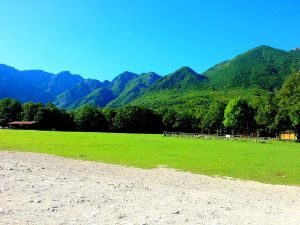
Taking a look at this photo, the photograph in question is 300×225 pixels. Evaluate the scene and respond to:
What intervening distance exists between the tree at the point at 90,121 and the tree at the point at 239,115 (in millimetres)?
51989

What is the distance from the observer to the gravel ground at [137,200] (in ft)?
39.1

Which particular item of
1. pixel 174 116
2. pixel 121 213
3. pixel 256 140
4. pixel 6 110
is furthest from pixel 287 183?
pixel 6 110

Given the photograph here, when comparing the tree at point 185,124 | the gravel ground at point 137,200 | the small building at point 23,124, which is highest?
the tree at point 185,124

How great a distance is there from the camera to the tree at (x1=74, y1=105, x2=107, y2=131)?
142000mm

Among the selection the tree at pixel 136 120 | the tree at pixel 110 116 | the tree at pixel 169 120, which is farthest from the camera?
the tree at pixel 169 120

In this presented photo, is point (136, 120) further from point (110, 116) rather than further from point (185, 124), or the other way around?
point (185, 124)

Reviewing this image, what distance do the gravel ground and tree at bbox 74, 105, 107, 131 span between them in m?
120

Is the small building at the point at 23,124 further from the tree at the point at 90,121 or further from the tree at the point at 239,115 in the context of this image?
the tree at the point at 239,115

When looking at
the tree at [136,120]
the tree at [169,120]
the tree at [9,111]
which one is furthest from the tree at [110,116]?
the tree at [9,111]

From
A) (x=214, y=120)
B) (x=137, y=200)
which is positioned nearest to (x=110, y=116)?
(x=214, y=120)

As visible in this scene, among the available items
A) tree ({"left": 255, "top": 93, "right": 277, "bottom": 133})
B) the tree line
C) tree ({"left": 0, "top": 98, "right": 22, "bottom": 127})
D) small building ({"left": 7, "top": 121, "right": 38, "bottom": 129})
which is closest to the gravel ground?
tree ({"left": 255, "top": 93, "right": 277, "bottom": 133})

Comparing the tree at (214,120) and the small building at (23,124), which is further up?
the tree at (214,120)

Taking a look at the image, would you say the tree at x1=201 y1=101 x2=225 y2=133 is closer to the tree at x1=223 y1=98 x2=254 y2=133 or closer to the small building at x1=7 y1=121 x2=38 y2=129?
the tree at x1=223 y1=98 x2=254 y2=133

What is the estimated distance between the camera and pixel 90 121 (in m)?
142
